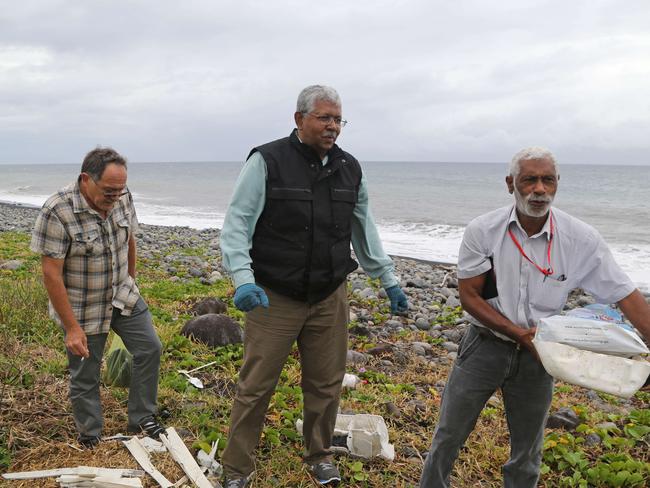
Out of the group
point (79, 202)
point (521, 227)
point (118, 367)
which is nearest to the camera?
point (521, 227)

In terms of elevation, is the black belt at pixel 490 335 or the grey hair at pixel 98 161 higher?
the grey hair at pixel 98 161

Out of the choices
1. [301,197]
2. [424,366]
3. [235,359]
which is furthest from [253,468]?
[424,366]

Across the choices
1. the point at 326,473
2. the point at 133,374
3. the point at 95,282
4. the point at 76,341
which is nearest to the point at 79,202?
the point at 95,282

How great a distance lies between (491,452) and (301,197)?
7.55 ft

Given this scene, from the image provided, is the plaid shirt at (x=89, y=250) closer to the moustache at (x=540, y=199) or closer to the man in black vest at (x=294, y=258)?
the man in black vest at (x=294, y=258)

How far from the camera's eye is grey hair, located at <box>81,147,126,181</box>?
3459 mm

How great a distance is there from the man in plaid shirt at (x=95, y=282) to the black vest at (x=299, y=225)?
986 millimetres

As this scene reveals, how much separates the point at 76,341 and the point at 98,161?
1.08 metres

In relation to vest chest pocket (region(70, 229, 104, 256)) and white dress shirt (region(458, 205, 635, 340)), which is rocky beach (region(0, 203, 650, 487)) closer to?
vest chest pocket (region(70, 229, 104, 256))

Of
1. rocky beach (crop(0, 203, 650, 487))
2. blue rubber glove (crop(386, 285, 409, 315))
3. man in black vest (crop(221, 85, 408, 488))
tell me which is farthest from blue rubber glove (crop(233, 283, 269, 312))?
rocky beach (crop(0, 203, 650, 487))

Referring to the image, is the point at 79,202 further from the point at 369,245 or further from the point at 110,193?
the point at 369,245

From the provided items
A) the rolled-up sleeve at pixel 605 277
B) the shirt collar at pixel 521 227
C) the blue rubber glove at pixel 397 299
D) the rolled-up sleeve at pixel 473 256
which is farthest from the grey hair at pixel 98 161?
the rolled-up sleeve at pixel 605 277

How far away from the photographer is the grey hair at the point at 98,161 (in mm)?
3459

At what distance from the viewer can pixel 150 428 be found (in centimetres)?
398
